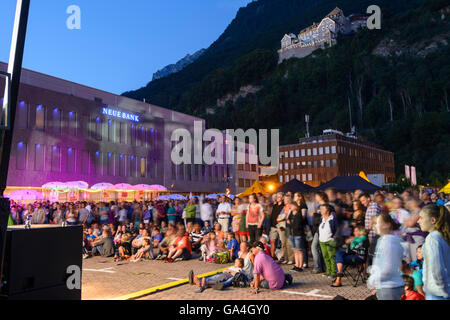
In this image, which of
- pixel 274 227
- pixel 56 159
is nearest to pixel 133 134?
pixel 56 159

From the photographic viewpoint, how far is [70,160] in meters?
38.0

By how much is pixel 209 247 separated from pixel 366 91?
117880 mm

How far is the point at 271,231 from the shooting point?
11.5 meters

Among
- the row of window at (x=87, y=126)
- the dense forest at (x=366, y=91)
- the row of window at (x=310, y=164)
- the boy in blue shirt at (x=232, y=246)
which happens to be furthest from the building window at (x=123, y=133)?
the dense forest at (x=366, y=91)

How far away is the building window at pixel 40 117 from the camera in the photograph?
35500 millimetres

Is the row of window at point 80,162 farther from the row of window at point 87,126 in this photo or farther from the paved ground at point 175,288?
the paved ground at point 175,288

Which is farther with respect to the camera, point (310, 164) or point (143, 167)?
point (310, 164)

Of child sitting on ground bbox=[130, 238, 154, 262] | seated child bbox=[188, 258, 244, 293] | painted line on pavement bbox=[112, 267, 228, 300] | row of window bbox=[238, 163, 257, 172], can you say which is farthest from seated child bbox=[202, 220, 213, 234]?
row of window bbox=[238, 163, 257, 172]

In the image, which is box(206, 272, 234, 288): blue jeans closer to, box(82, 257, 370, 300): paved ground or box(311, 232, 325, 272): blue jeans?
box(82, 257, 370, 300): paved ground

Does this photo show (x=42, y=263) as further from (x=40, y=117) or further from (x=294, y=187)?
(x=40, y=117)

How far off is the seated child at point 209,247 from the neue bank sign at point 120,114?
33.0 meters

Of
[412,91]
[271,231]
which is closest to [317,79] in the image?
[412,91]

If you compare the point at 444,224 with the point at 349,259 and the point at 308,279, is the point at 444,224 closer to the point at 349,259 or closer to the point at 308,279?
the point at 349,259
